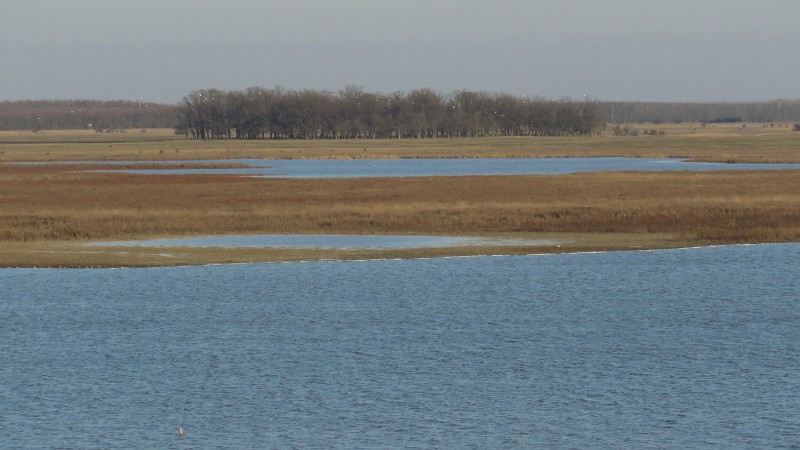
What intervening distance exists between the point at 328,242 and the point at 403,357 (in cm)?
1961

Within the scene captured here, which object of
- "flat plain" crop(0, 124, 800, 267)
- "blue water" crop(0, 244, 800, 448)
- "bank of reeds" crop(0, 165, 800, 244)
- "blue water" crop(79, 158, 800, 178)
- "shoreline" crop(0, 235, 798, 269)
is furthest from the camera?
"blue water" crop(79, 158, 800, 178)

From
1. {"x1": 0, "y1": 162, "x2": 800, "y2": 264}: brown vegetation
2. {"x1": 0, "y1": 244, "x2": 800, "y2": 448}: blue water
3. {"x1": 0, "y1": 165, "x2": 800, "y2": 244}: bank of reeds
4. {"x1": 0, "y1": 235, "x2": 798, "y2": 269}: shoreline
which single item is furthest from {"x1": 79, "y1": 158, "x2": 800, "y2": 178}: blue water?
{"x1": 0, "y1": 244, "x2": 800, "y2": 448}: blue water

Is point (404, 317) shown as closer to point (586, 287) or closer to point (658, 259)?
point (586, 287)

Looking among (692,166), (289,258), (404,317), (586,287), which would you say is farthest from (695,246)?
(692,166)

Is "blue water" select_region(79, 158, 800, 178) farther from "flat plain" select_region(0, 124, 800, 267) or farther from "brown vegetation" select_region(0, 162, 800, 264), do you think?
"brown vegetation" select_region(0, 162, 800, 264)

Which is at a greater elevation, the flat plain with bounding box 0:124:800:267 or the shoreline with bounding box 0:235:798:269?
the shoreline with bounding box 0:235:798:269

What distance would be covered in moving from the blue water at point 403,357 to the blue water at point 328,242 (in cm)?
550

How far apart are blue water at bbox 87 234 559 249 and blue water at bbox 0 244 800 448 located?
5.50 metres

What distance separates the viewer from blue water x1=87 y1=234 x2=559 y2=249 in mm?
40031

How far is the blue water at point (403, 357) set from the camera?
17.0 metres

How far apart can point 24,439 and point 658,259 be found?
23.8 metres

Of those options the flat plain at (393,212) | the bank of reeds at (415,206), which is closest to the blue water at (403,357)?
the flat plain at (393,212)

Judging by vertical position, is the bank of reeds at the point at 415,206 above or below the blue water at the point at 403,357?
below

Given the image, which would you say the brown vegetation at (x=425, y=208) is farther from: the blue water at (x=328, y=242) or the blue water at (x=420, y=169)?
the blue water at (x=420, y=169)
